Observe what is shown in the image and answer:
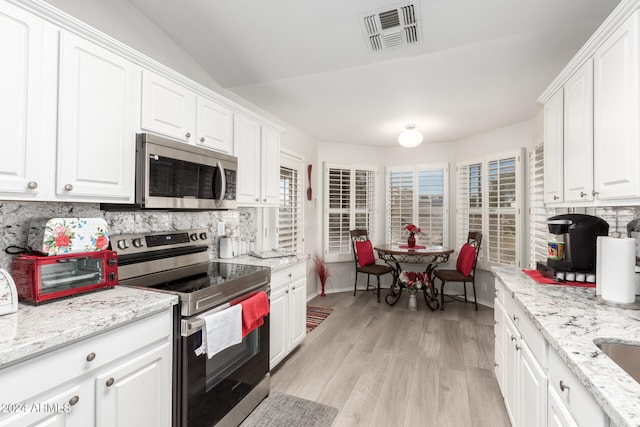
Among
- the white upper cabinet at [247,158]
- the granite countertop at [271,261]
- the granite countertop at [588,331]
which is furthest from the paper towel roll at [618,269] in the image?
the white upper cabinet at [247,158]

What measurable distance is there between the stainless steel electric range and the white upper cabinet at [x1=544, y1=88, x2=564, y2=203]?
2100 millimetres

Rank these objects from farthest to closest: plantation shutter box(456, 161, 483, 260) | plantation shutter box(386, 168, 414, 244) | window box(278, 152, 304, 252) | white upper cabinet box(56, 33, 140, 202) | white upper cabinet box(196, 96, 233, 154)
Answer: plantation shutter box(386, 168, 414, 244)
plantation shutter box(456, 161, 483, 260)
window box(278, 152, 304, 252)
white upper cabinet box(196, 96, 233, 154)
white upper cabinet box(56, 33, 140, 202)

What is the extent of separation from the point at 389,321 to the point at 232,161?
2779 mm

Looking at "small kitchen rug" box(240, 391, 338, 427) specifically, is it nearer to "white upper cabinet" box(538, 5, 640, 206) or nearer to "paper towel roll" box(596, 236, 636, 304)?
"paper towel roll" box(596, 236, 636, 304)

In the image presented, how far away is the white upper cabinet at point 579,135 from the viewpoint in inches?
64.4

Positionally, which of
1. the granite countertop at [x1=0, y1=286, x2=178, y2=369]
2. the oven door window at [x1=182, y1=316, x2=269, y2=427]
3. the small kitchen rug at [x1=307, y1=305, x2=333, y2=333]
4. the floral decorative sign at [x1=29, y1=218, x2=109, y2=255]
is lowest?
the small kitchen rug at [x1=307, y1=305, x2=333, y2=333]

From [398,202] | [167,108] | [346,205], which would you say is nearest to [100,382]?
[167,108]

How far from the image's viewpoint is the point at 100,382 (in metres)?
1.22

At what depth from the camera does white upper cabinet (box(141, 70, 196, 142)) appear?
6.06ft

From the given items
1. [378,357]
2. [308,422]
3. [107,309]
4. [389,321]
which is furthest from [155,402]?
[389,321]

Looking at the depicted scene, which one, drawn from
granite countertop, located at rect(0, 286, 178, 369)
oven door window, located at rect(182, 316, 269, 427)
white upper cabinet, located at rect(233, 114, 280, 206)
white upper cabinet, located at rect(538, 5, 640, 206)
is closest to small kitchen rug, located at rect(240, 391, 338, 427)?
oven door window, located at rect(182, 316, 269, 427)

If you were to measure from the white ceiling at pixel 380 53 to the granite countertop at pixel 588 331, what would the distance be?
166 cm

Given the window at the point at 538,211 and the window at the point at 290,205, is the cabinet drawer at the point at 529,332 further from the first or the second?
the window at the point at 290,205

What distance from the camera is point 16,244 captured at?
5.00ft
